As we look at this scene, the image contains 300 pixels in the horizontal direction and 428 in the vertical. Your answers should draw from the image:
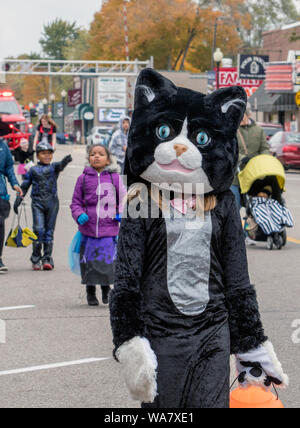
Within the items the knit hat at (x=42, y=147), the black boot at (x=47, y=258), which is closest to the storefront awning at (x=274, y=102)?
the knit hat at (x=42, y=147)

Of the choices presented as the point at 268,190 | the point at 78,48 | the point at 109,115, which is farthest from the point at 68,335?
the point at 78,48

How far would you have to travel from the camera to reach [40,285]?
10531mm

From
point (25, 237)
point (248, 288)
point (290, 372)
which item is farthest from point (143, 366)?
point (25, 237)

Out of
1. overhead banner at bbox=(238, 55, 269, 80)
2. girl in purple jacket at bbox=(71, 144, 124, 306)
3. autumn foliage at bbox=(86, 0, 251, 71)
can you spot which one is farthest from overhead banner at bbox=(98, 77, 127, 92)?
girl in purple jacket at bbox=(71, 144, 124, 306)

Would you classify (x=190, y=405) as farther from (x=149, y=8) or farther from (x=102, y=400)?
(x=149, y=8)

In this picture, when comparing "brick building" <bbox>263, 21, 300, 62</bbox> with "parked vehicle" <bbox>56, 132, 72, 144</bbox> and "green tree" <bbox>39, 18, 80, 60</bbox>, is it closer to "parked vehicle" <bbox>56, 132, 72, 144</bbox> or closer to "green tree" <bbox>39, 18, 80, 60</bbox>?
"parked vehicle" <bbox>56, 132, 72, 144</bbox>

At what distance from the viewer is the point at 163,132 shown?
13.1ft

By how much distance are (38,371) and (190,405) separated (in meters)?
3.03

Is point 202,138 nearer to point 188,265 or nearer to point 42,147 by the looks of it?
point 188,265

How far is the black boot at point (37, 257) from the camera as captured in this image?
38.7ft

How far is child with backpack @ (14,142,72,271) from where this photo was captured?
11812 mm

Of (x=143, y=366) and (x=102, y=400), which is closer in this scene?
(x=143, y=366)

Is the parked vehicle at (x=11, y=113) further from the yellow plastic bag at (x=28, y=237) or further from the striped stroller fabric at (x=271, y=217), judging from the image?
the yellow plastic bag at (x=28, y=237)

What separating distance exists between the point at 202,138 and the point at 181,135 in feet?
0.29
